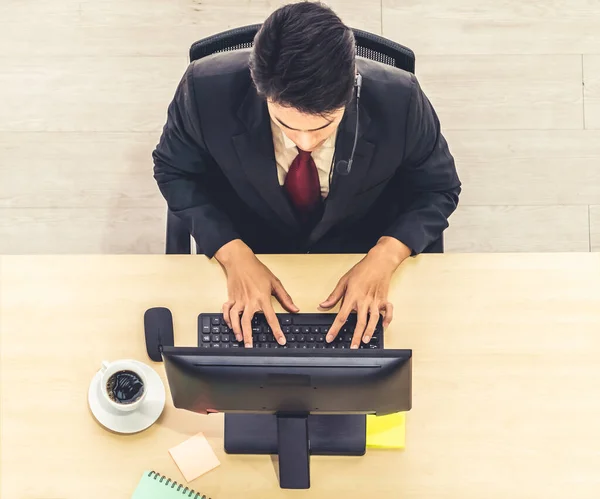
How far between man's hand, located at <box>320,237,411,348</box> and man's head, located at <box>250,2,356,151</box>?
1.24 feet

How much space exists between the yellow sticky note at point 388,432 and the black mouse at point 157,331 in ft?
1.37

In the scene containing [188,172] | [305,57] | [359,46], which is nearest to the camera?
[305,57]

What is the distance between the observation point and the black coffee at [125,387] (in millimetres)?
1342

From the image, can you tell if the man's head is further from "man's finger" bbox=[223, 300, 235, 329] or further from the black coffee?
the black coffee

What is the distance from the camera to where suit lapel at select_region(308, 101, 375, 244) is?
1391 mm

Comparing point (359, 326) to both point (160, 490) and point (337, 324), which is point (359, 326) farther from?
point (160, 490)

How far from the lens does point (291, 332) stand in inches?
55.2

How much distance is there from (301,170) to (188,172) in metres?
0.26

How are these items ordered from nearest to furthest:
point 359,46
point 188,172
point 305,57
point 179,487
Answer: point 305,57
point 179,487
point 359,46
point 188,172

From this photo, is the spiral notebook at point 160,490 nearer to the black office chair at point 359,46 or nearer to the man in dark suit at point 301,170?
the man in dark suit at point 301,170

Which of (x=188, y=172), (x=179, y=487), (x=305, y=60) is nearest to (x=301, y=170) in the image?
(x=188, y=172)

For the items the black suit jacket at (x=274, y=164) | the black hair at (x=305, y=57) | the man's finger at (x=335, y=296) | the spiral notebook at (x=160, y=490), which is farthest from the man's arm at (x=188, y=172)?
the spiral notebook at (x=160, y=490)

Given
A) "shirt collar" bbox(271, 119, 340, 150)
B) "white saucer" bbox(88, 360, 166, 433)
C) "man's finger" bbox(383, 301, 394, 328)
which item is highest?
"shirt collar" bbox(271, 119, 340, 150)

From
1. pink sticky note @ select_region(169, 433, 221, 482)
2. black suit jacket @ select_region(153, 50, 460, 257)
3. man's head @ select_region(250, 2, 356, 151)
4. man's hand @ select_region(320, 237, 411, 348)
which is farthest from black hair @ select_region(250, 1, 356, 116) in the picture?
pink sticky note @ select_region(169, 433, 221, 482)
